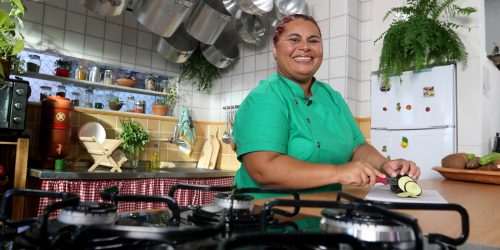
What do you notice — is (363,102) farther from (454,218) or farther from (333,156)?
(454,218)

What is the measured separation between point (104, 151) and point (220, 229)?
2.28m

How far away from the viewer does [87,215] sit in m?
0.44

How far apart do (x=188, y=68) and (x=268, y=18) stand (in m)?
0.87

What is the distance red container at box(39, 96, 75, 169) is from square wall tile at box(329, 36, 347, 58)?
1916mm

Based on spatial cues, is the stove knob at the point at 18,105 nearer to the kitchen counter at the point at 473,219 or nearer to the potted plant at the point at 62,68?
the potted plant at the point at 62,68

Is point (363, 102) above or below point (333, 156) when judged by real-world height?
above

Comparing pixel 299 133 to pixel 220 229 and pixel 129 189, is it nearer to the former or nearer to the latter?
pixel 220 229

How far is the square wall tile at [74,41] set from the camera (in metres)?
2.86

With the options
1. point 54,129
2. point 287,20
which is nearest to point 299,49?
point 287,20

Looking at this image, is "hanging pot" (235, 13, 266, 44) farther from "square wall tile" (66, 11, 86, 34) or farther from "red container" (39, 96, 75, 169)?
"red container" (39, 96, 75, 169)

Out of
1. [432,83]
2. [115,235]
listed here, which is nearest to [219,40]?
[432,83]

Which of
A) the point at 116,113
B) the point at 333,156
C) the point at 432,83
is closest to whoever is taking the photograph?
the point at 333,156

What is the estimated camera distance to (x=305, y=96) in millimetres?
1267

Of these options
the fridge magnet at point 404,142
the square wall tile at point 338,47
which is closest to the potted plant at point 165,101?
the square wall tile at point 338,47
